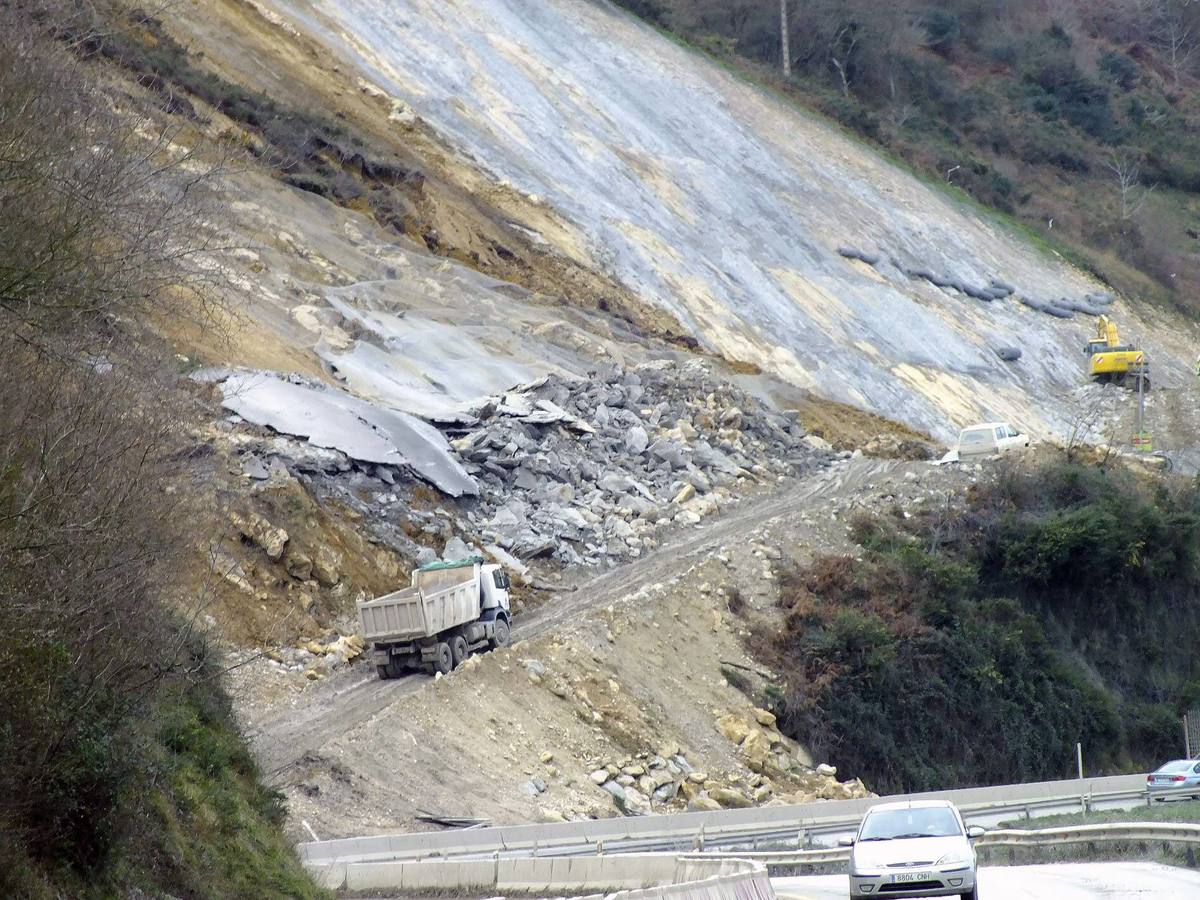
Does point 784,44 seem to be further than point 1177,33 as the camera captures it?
No

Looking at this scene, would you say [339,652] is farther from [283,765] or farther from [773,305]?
[773,305]

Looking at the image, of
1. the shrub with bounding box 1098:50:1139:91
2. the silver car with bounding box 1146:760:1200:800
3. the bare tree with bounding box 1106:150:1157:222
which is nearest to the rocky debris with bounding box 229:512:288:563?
the silver car with bounding box 1146:760:1200:800

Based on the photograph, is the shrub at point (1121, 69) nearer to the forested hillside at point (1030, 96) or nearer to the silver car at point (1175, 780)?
the forested hillside at point (1030, 96)

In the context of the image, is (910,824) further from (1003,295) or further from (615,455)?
(1003,295)

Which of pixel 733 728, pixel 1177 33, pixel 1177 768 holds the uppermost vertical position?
pixel 1177 33

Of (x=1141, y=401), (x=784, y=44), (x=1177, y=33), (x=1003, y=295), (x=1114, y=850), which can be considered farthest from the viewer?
(x=1177, y=33)

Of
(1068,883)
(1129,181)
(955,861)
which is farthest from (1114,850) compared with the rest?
(1129,181)

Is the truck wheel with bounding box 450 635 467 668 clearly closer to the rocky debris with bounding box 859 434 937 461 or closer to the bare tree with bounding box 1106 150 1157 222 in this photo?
the rocky debris with bounding box 859 434 937 461
